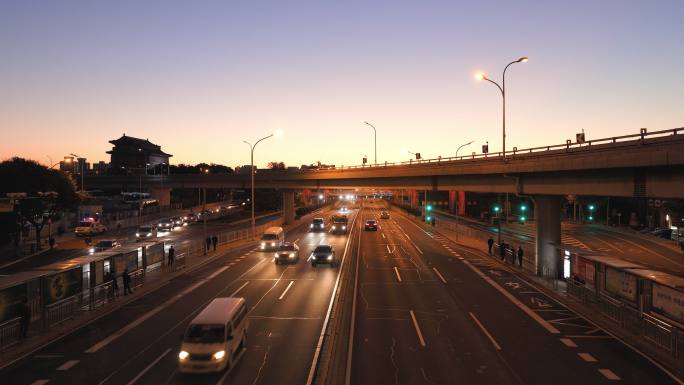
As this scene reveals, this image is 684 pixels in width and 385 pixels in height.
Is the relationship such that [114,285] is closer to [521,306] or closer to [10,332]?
[10,332]

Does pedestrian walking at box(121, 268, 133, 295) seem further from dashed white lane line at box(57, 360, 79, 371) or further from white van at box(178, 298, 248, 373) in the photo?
white van at box(178, 298, 248, 373)

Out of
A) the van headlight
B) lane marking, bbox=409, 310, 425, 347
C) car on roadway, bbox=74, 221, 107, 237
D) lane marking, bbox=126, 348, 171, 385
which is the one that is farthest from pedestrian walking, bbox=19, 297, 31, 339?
car on roadway, bbox=74, 221, 107, 237

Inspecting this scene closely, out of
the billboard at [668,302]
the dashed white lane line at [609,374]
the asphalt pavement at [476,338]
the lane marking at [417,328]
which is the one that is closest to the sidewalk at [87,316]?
the asphalt pavement at [476,338]

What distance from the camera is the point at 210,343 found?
14.5 m

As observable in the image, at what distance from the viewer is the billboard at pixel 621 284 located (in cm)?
2003

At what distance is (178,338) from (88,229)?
54.7m

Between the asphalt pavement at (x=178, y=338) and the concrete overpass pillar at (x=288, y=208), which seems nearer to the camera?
the asphalt pavement at (x=178, y=338)

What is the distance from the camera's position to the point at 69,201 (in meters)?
61.4

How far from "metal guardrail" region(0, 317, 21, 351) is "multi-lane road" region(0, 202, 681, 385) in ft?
4.00

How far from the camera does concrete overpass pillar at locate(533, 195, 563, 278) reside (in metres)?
32.8

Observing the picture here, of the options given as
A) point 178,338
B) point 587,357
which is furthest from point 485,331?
point 178,338

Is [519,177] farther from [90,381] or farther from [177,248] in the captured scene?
[177,248]

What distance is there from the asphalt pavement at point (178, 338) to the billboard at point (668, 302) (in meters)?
13.3

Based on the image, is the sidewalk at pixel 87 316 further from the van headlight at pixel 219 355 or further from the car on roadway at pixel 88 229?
the car on roadway at pixel 88 229
